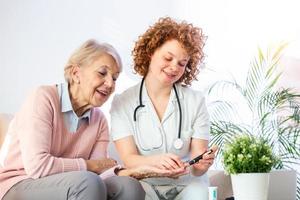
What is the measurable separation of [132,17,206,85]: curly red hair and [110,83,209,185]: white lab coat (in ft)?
0.36

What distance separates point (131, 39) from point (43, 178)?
1.31 m

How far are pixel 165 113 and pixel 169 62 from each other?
0.19 m

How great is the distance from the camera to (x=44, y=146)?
1.48m

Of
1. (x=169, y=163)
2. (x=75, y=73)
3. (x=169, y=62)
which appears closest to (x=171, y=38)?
(x=169, y=62)

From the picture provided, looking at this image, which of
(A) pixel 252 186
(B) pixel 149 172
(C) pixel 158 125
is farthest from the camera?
(C) pixel 158 125

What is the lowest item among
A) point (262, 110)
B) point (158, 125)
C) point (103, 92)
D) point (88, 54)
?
point (262, 110)

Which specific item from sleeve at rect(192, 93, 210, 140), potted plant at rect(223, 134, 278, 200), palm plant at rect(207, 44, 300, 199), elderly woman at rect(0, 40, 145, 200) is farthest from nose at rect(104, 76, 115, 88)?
palm plant at rect(207, 44, 300, 199)

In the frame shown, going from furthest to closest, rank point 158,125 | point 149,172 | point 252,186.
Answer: point 158,125, point 149,172, point 252,186

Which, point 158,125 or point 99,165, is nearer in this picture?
point 99,165

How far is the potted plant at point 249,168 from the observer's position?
1478 mm

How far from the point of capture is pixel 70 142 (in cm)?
164

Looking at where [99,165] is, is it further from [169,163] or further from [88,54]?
[88,54]

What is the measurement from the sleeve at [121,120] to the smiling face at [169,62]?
159 millimetres

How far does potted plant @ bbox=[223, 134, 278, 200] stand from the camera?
1478 mm
